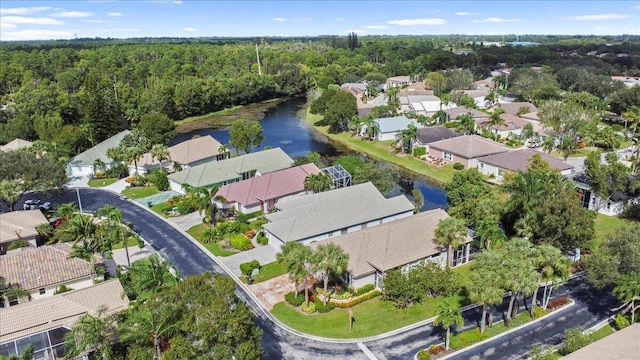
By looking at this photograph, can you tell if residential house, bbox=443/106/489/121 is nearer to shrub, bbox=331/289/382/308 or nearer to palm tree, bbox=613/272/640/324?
palm tree, bbox=613/272/640/324

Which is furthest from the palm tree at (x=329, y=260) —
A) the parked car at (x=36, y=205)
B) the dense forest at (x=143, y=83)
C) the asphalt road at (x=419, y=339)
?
the dense forest at (x=143, y=83)

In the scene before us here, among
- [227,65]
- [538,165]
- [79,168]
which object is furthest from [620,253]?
[227,65]

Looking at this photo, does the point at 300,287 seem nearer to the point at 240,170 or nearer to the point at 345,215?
the point at 345,215

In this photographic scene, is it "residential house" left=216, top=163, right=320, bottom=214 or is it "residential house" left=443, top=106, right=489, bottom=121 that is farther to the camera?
"residential house" left=443, top=106, right=489, bottom=121

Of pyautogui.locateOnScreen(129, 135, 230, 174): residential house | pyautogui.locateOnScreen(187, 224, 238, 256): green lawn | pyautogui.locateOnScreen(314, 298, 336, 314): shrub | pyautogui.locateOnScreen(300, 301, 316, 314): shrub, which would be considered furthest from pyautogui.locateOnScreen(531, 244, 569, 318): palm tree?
pyautogui.locateOnScreen(129, 135, 230, 174): residential house

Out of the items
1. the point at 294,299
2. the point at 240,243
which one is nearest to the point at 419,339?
the point at 294,299

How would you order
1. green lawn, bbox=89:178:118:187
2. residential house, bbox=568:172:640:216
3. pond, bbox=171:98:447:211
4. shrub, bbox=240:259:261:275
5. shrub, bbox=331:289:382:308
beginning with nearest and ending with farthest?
shrub, bbox=331:289:382:308
shrub, bbox=240:259:261:275
residential house, bbox=568:172:640:216
pond, bbox=171:98:447:211
green lawn, bbox=89:178:118:187

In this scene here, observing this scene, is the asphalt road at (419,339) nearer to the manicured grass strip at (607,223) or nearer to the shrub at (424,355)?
the shrub at (424,355)
